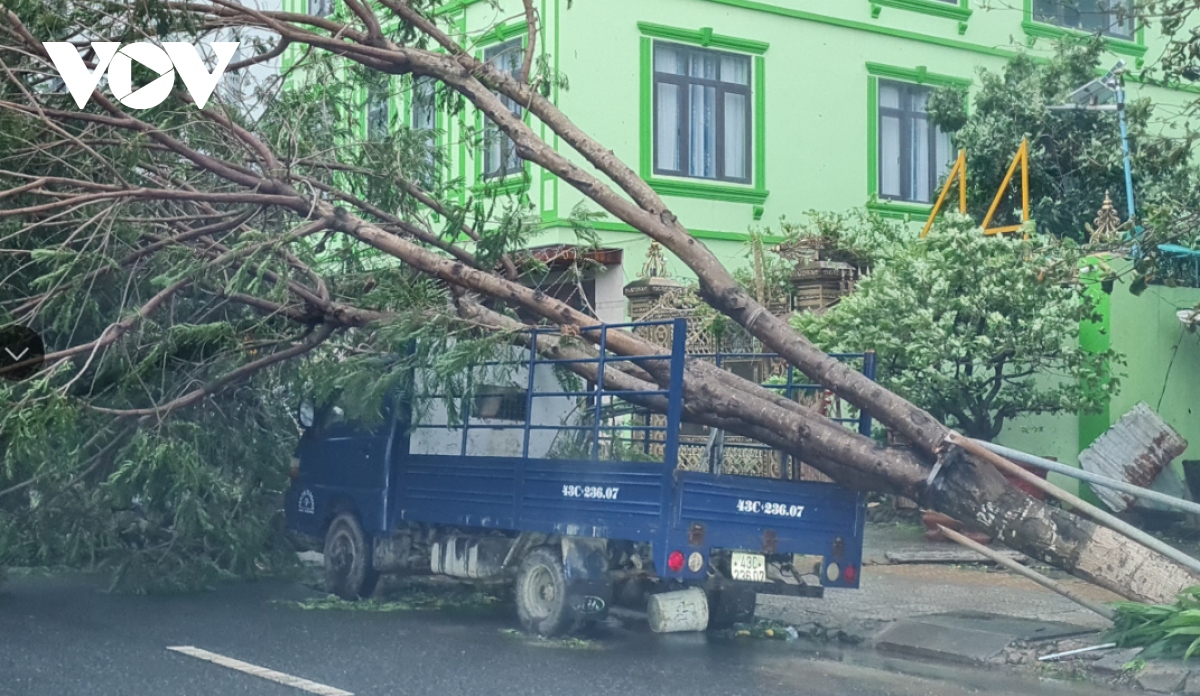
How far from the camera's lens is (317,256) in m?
12.5

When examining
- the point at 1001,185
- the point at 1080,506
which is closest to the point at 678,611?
the point at 1080,506

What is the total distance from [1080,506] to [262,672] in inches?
214

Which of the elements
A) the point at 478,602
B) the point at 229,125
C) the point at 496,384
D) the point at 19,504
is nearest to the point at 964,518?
the point at 496,384

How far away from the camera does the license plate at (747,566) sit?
10094 millimetres

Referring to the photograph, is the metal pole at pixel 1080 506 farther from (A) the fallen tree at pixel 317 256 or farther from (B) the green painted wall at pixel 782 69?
(B) the green painted wall at pixel 782 69

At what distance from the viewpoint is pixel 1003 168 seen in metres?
20.1

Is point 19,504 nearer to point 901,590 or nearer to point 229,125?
point 229,125

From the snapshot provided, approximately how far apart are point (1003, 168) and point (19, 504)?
1360 centimetres

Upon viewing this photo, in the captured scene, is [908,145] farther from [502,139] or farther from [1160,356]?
[502,139]

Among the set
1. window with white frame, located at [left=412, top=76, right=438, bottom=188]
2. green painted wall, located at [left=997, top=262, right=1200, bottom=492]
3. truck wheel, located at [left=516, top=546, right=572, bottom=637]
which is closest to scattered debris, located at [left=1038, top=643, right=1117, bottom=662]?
truck wheel, located at [left=516, top=546, right=572, bottom=637]

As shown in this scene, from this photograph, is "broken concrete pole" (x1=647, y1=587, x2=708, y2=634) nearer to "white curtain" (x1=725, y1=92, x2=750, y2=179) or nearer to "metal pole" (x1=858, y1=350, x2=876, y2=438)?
"metal pole" (x1=858, y1=350, x2=876, y2=438)

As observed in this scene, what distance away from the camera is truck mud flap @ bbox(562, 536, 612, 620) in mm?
10234

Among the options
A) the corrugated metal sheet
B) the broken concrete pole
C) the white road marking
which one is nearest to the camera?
the white road marking

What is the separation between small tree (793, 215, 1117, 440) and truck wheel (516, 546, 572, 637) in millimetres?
5695
